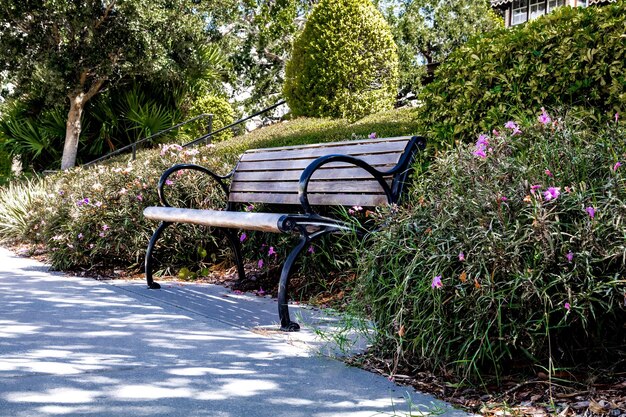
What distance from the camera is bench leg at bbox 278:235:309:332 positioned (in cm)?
A: 375

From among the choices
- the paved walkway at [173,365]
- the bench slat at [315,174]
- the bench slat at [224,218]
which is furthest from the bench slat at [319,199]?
the paved walkway at [173,365]

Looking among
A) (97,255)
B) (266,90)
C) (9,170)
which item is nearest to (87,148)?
(9,170)

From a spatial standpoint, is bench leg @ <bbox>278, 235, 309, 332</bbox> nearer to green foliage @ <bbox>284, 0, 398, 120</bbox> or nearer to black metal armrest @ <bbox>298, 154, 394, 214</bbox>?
black metal armrest @ <bbox>298, 154, 394, 214</bbox>

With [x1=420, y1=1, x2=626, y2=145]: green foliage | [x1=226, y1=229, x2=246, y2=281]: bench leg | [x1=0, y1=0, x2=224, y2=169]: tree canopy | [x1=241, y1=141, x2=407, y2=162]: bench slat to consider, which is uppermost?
[x1=0, y1=0, x2=224, y2=169]: tree canopy

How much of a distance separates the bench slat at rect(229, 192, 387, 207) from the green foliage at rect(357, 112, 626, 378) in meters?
0.96

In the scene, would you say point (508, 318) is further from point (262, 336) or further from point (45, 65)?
point (45, 65)

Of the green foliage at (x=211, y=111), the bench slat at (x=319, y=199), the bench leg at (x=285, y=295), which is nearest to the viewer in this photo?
the bench leg at (x=285, y=295)

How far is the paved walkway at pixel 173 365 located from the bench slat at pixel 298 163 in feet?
3.28

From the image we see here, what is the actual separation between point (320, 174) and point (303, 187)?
3.07ft

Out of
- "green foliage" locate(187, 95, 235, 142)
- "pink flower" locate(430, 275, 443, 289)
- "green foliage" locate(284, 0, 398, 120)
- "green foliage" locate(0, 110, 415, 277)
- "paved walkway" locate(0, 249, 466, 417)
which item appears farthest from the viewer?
"green foliage" locate(187, 95, 235, 142)

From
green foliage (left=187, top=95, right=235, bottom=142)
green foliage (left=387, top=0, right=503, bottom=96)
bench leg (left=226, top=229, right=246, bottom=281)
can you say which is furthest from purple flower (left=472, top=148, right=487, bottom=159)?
green foliage (left=387, top=0, right=503, bottom=96)

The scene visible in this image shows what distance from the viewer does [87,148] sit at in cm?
1983

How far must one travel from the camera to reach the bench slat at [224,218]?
3.95 m

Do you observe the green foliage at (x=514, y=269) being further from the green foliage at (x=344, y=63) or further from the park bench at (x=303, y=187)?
the green foliage at (x=344, y=63)
